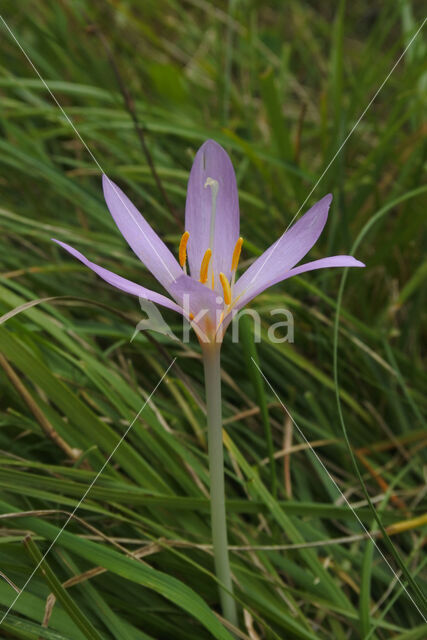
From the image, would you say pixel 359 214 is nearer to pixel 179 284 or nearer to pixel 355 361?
pixel 355 361

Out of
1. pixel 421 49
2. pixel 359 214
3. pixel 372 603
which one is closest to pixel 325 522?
pixel 372 603

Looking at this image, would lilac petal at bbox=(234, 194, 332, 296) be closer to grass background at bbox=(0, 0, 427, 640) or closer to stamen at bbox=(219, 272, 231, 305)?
stamen at bbox=(219, 272, 231, 305)

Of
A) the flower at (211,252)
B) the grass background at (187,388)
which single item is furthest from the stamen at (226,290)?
the grass background at (187,388)

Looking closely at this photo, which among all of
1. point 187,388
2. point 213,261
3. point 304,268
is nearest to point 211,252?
point 213,261

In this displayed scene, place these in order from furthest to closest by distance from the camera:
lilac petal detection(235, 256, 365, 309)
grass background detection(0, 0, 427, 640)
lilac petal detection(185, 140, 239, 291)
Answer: grass background detection(0, 0, 427, 640), lilac petal detection(185, 140, 239, 291), lilac petal detection(235, 256, 365, 309)

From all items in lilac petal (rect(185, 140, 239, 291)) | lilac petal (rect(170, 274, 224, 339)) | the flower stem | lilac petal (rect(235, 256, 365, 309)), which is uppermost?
lilac petal (rect(185, 140, 239, 291))

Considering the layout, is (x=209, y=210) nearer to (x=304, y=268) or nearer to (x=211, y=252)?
(x=211, y=252)

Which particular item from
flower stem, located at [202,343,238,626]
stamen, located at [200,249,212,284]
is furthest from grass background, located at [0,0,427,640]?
stamen, located at [200,249,212,284]
